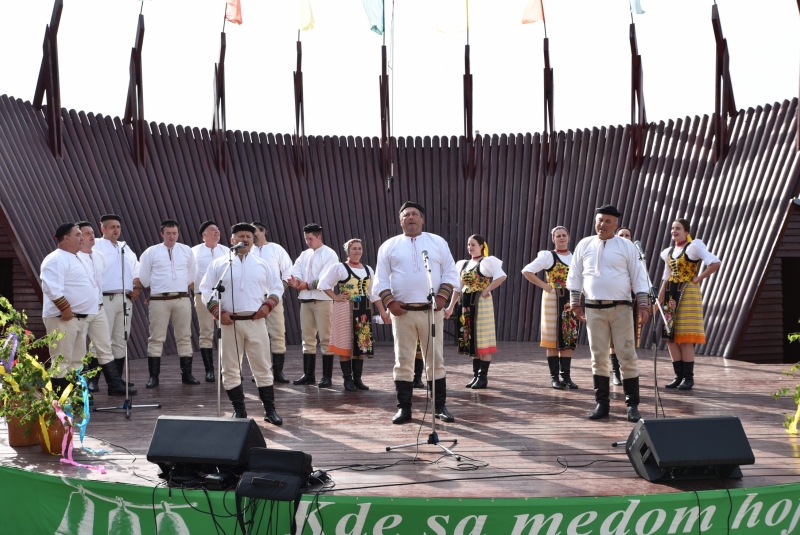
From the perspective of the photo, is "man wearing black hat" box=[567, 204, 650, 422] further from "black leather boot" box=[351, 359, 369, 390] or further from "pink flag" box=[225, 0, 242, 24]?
"pink flag" box=[225, 0, 242, 24]

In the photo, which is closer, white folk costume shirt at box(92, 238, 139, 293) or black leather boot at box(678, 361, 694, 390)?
black leather boot at box(678, 361, 694, 390)

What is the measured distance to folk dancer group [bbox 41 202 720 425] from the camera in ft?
17.3

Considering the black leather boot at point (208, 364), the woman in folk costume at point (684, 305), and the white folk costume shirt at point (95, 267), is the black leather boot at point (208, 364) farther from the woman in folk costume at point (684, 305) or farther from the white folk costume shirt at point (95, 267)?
Answer: the woman in folk costume at point (684, 305)

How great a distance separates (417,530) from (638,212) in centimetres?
775

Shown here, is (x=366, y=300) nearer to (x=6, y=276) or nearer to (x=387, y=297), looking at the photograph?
(x=387, y=297)

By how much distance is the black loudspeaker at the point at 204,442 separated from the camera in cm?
362

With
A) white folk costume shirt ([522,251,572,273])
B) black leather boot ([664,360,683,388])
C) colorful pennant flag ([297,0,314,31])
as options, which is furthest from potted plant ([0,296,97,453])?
colorful pennant flag ([297,0,314,31])

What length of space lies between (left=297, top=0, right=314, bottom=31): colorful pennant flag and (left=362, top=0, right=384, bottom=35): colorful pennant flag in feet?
2.88

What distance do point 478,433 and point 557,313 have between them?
204 centimetres

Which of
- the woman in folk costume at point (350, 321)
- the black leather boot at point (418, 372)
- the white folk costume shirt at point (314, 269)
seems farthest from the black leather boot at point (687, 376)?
the white folk costume shirt at point (314, 269)

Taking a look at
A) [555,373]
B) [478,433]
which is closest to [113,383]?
[478,433]

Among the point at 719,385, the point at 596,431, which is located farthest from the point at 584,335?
the point at 596,431

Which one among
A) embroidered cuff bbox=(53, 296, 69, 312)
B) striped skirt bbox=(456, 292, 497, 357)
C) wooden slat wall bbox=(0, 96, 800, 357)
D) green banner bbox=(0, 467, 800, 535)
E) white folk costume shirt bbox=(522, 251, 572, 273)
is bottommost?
green banner bbox=(0, 467, 800, 535)

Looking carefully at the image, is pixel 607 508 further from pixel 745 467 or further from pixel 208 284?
pixel 208 284
